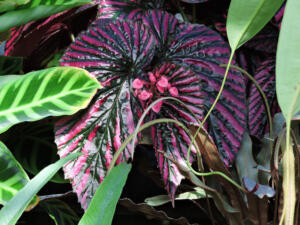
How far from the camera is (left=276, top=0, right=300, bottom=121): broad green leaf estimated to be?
352mm

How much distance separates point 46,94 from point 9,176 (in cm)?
13

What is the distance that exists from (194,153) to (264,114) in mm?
184

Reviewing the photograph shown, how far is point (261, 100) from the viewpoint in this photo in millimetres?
668

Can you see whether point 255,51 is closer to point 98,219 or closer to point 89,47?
point 89,47

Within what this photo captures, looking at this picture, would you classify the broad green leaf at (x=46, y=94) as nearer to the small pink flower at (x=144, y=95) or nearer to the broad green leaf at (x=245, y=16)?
the small pink flower at (x=144, y=95)

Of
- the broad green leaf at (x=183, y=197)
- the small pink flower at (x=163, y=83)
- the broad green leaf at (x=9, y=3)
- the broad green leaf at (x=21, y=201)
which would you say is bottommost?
the broad green leaf at (x=183, y=197)

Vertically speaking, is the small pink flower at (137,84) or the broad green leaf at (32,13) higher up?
the broad green leaf at (32,13)

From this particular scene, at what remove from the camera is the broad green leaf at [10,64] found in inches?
26.5

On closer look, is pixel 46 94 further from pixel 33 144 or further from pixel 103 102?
pixel 33 144

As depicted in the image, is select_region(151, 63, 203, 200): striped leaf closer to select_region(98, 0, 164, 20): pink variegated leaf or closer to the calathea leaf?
the calathea leaf

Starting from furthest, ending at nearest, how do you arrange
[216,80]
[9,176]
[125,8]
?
[125,8] < [216,80] < [9,176]

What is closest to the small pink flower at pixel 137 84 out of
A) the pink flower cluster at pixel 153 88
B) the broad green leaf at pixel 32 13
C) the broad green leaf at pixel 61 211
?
the pink flower cluster at pixel 153 88

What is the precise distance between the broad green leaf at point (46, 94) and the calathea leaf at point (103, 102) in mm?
51

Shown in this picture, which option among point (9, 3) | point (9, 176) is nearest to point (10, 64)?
point (9, 3)
